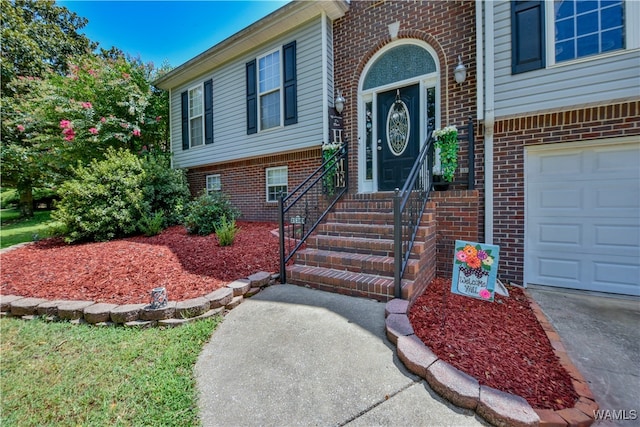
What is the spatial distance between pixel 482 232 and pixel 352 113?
3477 mm

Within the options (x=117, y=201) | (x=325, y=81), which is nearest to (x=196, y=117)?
(x=117, y=201)

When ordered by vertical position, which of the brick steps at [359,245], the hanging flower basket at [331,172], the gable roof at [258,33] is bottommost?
the brick steps at [359,245]

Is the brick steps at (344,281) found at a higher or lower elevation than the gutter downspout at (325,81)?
lower

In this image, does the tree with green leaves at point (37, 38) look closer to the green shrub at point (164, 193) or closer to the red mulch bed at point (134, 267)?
the green shrub at point (164, 193)

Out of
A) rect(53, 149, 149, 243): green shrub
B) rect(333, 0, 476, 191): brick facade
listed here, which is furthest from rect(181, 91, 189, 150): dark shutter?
rect(333, 0, 476, 191): brick facade

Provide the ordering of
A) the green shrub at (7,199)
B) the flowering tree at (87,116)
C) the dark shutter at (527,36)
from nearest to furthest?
the dark shutter at (527,36) → the flowering tree at (87,116) → the green shrub at (7,199)

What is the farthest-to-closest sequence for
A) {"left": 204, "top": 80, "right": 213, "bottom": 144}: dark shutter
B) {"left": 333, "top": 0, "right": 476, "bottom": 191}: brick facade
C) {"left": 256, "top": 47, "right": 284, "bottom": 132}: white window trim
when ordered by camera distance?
1. {"left": 204, "top": 80, "right": 213, "bottom": 144}: dark shutter
2. {"left": 256, "top": 47, "right": 284, "bottom": 132}: white window trim
3. {"left": 333, "top": 0, "right": 476, "bottom": 191}: brick facade

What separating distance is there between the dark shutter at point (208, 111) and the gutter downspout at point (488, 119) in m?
7.19

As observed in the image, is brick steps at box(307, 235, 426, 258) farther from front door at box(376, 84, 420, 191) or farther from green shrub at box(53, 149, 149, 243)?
green shrub at box(53, 149, 149, 243)

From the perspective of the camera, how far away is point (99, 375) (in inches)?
81.5

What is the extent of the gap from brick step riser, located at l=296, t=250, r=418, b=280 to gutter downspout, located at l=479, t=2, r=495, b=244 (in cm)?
197

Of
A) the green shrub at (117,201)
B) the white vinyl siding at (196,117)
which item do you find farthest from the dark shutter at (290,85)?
the green shrub at (117,201)

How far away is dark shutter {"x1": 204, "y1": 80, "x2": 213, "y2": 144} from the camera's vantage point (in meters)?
8.26

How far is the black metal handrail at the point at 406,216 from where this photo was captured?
2.91 meters
